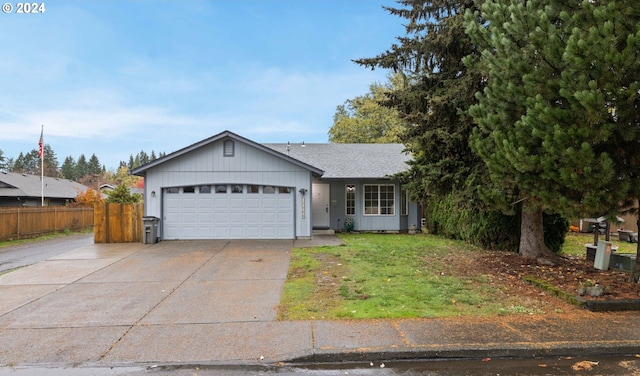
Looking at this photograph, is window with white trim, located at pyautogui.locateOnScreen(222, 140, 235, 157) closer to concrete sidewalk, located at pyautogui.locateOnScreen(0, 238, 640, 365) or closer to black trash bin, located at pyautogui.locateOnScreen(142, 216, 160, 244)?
black trash bin, located at pyautogui.locateOnScreen(142, 216, 160, 244)

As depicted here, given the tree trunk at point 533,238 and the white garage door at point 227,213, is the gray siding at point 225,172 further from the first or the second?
the tree trunk at point 533,238

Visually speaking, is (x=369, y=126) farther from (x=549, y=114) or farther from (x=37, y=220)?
(x=549, y=114)

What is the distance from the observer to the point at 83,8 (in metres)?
12.2

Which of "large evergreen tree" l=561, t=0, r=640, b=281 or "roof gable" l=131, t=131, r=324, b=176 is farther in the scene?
"roof gable" l=131, t=131, r=324, b=176

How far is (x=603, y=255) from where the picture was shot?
8.05 metres

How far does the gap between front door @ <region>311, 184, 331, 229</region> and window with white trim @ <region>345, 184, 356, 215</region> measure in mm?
904

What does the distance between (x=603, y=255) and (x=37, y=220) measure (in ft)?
72.6

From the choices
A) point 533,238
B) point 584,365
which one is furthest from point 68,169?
point 584,365

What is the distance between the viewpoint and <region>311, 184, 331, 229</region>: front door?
17812 millimetres

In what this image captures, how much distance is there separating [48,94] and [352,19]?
2118 centimetres

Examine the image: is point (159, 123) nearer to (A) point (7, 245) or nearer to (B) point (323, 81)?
(B) point (323, 81)

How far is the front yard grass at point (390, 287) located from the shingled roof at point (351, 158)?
6.63 metres

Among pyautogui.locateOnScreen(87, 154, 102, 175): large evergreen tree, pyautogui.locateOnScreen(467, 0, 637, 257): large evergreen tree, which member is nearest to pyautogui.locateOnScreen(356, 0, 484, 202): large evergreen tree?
pyautogui.locateOnScreen(467, 0, 637, 257): large evergreen tree

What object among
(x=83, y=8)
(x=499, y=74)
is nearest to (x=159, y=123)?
(x=83, y=8)
